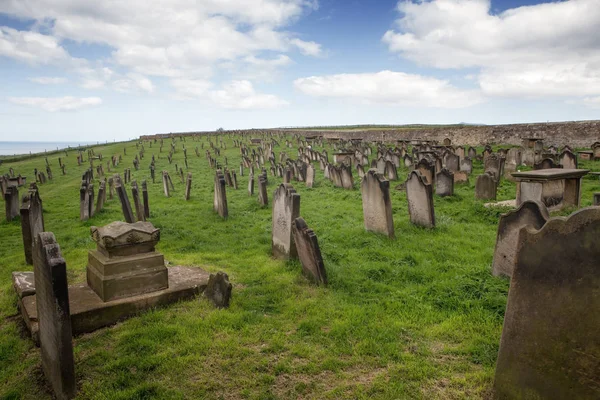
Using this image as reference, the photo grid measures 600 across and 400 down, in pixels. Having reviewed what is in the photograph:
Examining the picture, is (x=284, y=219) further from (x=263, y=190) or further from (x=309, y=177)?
(x=309, y=177)

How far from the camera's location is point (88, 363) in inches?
172

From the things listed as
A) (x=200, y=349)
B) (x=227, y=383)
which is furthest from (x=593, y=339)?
(x=200, y=349)

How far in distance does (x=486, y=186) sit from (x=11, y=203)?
14.5 metres

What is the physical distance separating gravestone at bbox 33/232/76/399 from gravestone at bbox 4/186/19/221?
10141 mm

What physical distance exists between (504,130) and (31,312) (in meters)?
34.3

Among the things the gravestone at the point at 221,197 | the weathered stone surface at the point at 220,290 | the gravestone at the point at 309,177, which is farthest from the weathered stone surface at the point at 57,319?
the gravestone at the point at 309,177

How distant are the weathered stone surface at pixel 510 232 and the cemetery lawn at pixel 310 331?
0.28 meters

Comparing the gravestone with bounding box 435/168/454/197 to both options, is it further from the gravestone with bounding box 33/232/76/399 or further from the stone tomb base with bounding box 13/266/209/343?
the gravestone with bounding box 33/232/76/399

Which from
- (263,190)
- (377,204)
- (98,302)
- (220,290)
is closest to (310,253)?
(220,290)

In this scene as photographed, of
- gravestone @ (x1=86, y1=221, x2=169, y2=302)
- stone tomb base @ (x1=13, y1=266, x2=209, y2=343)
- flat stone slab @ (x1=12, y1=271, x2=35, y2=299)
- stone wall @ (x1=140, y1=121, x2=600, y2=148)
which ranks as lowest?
stone tomb base @ (x1=13, y1=266, x2=209, y2=343)

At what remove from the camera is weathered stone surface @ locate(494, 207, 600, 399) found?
116 inches

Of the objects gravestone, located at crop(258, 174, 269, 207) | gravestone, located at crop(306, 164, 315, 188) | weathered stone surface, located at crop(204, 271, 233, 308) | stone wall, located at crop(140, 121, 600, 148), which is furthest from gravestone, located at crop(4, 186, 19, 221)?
stone wall, located at crop(140, 121, 600, 148)

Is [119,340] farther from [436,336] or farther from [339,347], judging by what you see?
[436,336]

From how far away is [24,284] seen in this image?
598 centimetres
